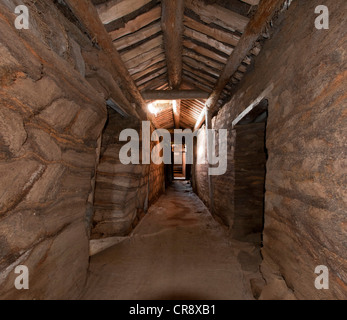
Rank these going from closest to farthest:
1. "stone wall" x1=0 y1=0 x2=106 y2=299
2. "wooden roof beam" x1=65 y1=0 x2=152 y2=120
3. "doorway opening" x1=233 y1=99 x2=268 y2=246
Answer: "stone wall" x1=0 y1=0 x2=106 y2=299 → "wooden roof beam" x1=65 y1=0 x2=152 y2=120 → "doorway opening" x1=233 y1=99 x2=268 y2=246

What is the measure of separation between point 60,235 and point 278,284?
84.8 inches

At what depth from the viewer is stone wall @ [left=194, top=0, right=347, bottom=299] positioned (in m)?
1.04

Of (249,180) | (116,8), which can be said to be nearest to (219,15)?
(116,8)

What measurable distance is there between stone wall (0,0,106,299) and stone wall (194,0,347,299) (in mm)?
2016

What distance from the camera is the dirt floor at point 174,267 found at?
1739 mm

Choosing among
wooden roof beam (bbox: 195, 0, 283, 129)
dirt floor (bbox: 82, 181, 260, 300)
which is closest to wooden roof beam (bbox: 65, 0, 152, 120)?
wooden roof beam (bbox: 195, 0, 283, 129)

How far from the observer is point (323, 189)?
3.73 ft

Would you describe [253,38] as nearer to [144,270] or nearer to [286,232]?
[286,232]

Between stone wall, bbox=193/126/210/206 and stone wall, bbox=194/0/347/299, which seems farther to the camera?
stone wall, bbox=193/126/210/206

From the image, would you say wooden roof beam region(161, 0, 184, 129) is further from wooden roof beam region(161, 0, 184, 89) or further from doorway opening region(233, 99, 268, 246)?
doorway opening region(233, 99, 268, 246)

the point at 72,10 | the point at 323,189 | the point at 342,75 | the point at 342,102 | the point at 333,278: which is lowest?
the point at 333,278

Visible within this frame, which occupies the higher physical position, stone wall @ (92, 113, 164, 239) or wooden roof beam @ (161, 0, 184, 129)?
wooden roof beam @ (161, 0, 184, 129)

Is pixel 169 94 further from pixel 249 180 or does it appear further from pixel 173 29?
pixel 249 180
